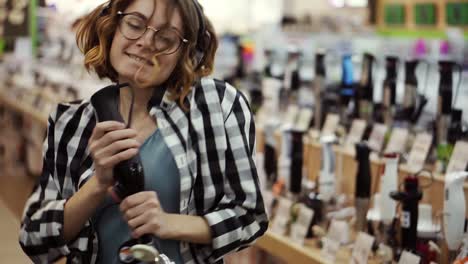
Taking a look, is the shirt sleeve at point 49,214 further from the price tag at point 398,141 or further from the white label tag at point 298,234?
A: the price tag at point 398,141

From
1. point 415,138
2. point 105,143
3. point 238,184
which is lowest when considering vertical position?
point 415,138

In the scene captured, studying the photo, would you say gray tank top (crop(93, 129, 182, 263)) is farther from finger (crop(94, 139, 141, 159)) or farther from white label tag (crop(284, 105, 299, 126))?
white label tag (crop(284, 105, 299, 126))

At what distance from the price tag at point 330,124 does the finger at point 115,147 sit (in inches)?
97.3

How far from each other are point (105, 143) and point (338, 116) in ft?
8.49

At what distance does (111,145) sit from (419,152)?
6.61 feet

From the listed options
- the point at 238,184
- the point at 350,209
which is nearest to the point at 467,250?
the point at 350,209

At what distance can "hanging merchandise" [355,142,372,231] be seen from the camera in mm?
3209

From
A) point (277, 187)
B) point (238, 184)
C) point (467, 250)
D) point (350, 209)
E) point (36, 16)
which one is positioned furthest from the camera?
point (36, 16)

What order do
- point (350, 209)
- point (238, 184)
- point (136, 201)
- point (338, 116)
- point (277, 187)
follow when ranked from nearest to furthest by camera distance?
point (136, 201)
point (238, 184)
point (350, 209)
point (277, 187)
point (338, 116)

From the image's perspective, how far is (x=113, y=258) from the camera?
69.5 inches

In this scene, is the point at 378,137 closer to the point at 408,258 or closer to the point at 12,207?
the point at 408,258

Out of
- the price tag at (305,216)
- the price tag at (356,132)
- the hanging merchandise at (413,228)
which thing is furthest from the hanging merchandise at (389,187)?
the price tag at (356,132)

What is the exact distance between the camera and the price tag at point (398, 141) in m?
3.48

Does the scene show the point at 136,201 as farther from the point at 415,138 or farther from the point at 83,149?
the point at 415,138
